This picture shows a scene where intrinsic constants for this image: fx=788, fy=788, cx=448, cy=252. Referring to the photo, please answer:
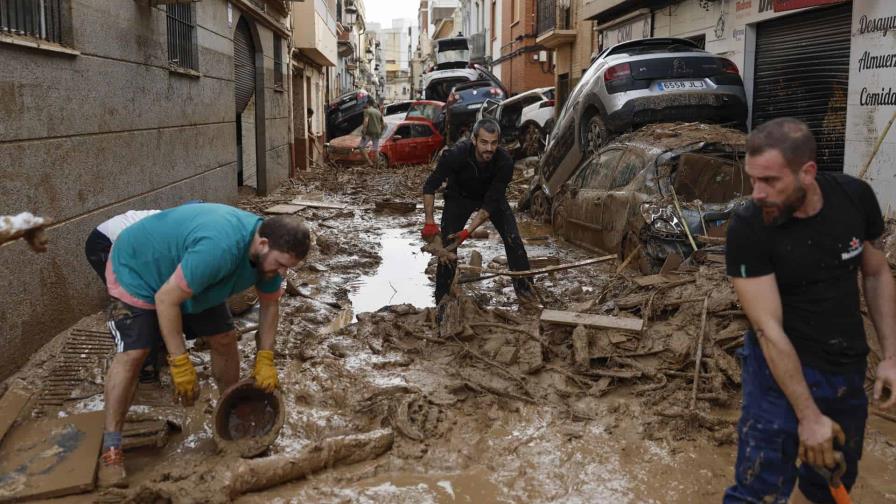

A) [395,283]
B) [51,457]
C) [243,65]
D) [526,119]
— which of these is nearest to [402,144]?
[526,119]

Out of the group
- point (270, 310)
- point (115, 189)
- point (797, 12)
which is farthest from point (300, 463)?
point (797, 12)

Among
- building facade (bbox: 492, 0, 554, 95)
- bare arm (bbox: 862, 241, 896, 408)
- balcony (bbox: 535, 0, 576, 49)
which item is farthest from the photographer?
building facade (bbox: 492, 0, 554, 95)

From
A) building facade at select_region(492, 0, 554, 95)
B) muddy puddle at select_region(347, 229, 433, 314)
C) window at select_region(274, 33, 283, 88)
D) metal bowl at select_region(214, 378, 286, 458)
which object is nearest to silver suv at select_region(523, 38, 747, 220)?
→ muddy puddle at select_region(347, 229, 433, 314)

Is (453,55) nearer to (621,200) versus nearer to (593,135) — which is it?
(593,135)

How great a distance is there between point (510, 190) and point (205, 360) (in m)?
10.5

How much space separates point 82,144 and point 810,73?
935 cm

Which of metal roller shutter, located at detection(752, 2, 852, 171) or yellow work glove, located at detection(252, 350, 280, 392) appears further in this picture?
metal roller shutter, located at detection(752, 2, 852, 171)

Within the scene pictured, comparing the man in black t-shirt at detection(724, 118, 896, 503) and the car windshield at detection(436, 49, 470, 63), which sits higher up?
the car windshield at detection(436, 49, 470, 63)

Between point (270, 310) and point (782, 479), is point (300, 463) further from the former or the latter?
point (782, 479)

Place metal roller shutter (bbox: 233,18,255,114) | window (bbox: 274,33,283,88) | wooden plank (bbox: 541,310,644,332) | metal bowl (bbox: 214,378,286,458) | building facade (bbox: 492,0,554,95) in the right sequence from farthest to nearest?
building facade (bbox: 492,0,554,95), window (bbox: 274,33,283,88), metal roller shutter (bbox: 233,18,255,114), wooden plank (bbox: 541,310,644,332), metal bowl (bbox: 214,378,286,458)

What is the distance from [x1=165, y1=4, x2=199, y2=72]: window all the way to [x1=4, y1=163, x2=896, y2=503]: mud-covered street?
11.7 feet

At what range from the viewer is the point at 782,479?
257 centimetres

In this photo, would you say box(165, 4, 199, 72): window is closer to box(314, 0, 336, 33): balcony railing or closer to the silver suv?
the silver suv

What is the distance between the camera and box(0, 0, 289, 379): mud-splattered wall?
4.79 meters
